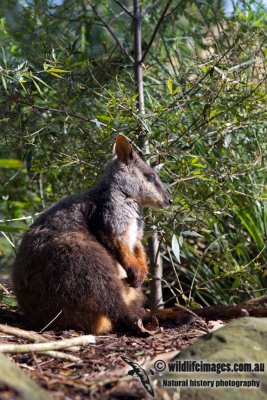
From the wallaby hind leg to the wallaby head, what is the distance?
0.83 m

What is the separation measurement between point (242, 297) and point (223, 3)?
10.1 feet

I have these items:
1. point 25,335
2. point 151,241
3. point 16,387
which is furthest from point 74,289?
point 16,387

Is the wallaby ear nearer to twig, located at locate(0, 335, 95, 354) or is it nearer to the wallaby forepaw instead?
the wallaby forepaw

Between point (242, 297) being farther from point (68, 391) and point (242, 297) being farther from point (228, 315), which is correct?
point (68, 391)

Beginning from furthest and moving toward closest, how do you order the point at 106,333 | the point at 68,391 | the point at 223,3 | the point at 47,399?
the point at 223,3
the point at 106,333
the point at 68,391
the point at 47,399

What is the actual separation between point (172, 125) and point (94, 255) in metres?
1.26

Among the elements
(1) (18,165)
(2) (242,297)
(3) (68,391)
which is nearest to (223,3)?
(2) (242,297)

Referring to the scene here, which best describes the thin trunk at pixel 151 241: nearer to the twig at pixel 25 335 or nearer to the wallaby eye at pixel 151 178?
the wallaby eye at pixel 151 178

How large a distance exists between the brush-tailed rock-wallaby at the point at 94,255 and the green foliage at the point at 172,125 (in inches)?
8.8

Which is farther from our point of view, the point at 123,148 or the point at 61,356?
the point at 123,148

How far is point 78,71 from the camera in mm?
6297

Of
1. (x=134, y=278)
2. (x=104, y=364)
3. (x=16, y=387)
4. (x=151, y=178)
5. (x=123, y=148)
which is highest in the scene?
(x=123, y=148)

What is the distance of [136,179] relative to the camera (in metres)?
5.21

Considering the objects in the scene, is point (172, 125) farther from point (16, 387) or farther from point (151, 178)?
point (16, 387)
